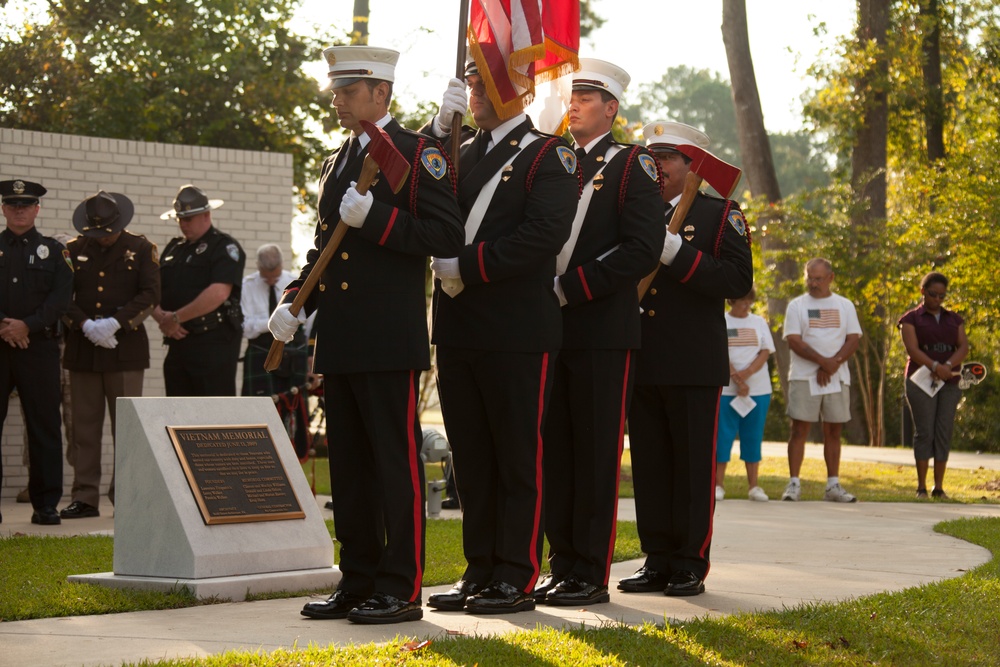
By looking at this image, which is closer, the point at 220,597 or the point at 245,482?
the point at 220,597

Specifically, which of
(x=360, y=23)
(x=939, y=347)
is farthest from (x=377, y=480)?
(x=360, y=23)

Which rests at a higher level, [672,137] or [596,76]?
[596,76]

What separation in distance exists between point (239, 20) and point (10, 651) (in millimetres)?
14163

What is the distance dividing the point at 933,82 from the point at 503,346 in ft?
68.0

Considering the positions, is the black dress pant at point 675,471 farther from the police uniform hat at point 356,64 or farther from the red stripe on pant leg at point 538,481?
the police uniform hat at point 356,64

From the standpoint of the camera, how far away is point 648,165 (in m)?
5.96

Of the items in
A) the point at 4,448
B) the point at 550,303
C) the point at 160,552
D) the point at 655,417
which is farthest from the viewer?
the point at 4,448

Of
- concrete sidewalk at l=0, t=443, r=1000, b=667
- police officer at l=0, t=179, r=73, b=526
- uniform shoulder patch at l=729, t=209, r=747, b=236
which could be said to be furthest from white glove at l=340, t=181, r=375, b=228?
police officer at l=0, t=179, r=73, b=526

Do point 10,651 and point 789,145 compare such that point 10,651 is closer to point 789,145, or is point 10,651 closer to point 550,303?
point 550,303

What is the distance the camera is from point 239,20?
1772 cm

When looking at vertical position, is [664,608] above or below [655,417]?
below

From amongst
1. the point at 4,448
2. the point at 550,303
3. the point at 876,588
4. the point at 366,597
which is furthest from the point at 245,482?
the point at 4,448

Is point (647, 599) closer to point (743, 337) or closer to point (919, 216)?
point (743, 337)

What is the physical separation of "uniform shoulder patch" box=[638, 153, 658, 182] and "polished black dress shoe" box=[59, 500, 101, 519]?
17.7 feet
